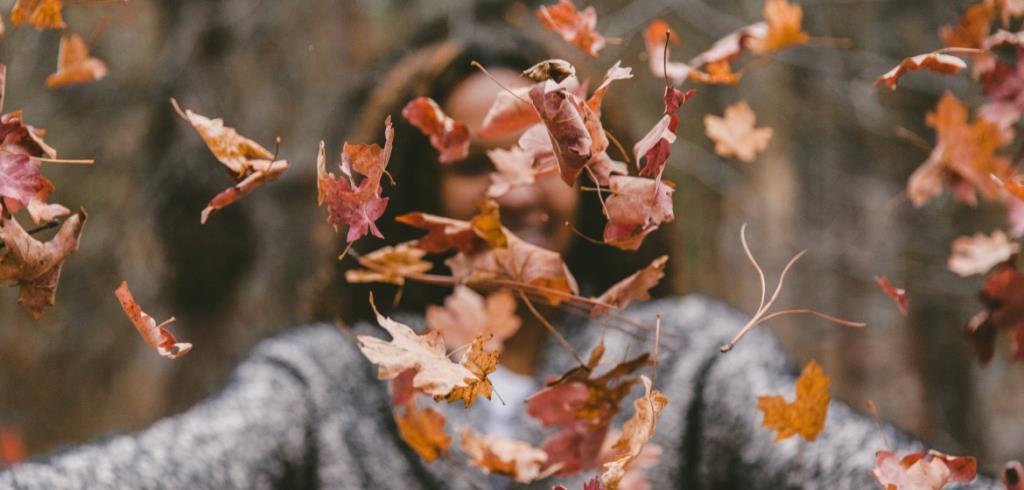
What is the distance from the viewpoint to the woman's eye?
3.07ft

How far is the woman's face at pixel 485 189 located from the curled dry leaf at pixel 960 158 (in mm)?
347

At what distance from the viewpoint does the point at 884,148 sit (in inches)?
83.7

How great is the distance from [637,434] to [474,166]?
59 centimetres

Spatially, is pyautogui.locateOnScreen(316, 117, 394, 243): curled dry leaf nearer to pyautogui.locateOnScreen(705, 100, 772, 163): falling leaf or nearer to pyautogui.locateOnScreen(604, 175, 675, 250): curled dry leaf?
pyautogui.locateOnScreen(604, 175, 675, 250): curled dry leaf

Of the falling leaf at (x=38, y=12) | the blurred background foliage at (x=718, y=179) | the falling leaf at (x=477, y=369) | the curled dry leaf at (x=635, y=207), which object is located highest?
the falling leaf at (x=38, y=12)

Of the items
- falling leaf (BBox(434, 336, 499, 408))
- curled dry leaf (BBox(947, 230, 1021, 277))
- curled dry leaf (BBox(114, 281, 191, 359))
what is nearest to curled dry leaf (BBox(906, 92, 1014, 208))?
curled dry leaf (BBox(947, 230, 1021, 277))

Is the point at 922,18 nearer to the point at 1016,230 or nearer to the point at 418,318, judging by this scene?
the point at 418,318

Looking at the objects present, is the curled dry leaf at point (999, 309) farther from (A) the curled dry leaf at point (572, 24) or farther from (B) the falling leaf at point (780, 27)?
(A) the curled dry leaf at point (572, 24)

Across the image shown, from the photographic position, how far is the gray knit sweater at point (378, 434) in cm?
59

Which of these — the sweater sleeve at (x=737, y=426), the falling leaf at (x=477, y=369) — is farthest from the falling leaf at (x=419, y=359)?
the sweater sleeve at (x=737, y=426)

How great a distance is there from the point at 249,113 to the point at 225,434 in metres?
1.51

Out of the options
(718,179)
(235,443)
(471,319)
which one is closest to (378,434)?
(235,443)

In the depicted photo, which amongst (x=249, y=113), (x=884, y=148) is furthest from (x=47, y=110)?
(x=884, y=148)

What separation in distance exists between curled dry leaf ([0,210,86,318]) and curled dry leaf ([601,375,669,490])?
0.84 ft
